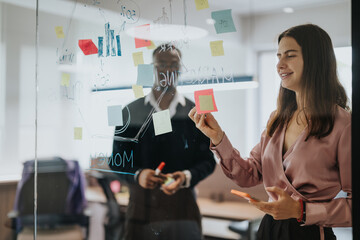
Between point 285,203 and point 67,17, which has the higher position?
point 67,17

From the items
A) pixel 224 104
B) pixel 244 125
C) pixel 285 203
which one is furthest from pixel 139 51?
pixel 285 203

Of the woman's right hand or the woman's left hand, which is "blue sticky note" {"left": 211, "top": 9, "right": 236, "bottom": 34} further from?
the woman's left hand

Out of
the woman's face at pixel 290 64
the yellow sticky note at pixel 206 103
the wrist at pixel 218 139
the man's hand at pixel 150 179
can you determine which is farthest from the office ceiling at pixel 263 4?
the man's hand at pixel 150 179

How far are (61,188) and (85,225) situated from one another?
241mm

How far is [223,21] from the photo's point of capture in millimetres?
1477

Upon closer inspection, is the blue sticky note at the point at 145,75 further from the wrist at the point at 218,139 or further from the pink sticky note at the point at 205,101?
the wrist at the point at 218,139

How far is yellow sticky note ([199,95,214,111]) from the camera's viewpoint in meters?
1.51

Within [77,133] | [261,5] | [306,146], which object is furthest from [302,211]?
[77,133]

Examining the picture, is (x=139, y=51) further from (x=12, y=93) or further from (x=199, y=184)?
(x=12, y=93)

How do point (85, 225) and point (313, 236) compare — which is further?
point (85, 225)

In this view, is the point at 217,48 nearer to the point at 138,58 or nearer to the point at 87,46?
the point at 138,58

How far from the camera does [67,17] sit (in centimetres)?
200

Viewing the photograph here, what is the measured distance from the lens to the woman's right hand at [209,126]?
149cm

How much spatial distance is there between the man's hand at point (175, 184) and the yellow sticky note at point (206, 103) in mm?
290
